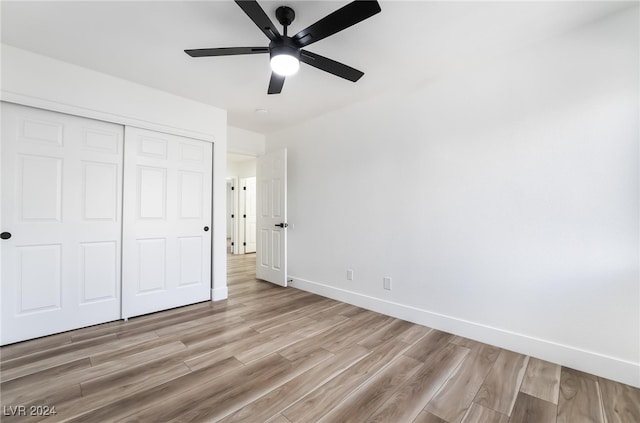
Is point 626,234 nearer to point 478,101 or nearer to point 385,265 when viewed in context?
point 478,101

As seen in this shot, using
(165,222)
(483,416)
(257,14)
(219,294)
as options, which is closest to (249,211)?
(219,294)

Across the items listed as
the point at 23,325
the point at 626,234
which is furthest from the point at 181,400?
the point at 626,234

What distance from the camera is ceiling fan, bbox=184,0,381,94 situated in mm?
1469

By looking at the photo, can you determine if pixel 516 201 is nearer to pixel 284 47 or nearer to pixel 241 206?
pixel 284 47

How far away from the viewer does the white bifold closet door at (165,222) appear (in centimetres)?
301

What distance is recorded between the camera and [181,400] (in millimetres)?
1688

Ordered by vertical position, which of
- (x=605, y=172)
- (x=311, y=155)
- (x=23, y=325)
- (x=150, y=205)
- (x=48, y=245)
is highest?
(x=311, y=155)

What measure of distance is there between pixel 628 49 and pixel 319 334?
322 cm

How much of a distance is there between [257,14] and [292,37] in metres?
0.30

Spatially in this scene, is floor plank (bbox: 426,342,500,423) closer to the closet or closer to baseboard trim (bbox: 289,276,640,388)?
baseboard trim (bbox: 289,276,640,388)

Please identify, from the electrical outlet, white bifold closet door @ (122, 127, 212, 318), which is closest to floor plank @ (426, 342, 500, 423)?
the electrical outlet

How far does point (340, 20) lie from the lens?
1553 mm

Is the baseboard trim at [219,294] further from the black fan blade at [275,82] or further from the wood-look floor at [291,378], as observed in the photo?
the black fan blade at [275,82]

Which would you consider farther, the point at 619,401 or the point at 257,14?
the point at 619,401
